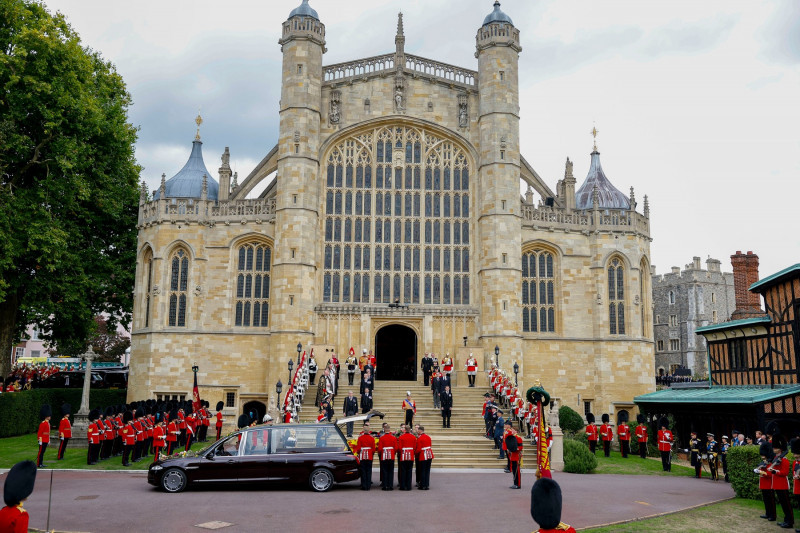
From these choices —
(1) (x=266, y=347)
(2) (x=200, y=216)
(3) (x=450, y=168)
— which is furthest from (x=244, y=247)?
(3) (x=450, y=168)

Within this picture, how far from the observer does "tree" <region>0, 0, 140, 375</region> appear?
1065 inches

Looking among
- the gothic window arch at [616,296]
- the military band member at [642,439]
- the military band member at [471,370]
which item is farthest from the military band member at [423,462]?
the gothic window arch at [616,296]

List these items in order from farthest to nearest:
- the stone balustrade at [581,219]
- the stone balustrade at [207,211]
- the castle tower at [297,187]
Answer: the stone balustrade at [581,219] < the stone balustrade at [207,211] < the castle tower at [297,187]

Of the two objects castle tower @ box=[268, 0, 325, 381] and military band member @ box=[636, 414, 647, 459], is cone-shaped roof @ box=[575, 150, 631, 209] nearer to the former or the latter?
military band member @ box=[636, 414, 647, 459]

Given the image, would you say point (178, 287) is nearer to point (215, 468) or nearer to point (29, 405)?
point (29, 405)

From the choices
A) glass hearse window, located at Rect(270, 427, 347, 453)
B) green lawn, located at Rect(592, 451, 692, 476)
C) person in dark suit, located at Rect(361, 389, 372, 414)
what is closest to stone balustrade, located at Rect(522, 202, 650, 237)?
green lawn, located at Rect(592, 451, 692, 476)

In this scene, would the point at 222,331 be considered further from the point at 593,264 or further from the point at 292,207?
the point at 593,264

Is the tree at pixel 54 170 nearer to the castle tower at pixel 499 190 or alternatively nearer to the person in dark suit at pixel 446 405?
the person in dark suit at pixel 446 405

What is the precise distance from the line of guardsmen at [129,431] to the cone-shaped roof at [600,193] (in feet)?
77.3

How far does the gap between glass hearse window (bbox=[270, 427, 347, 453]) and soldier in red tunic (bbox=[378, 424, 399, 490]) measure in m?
0.94

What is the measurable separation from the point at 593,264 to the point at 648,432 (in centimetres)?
1021

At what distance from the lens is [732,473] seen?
54.1 ft

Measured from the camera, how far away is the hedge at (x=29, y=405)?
86.7ft

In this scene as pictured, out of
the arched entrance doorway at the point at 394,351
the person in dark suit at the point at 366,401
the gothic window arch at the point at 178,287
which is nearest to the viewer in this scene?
the person in dark suit at the point at 366,401
